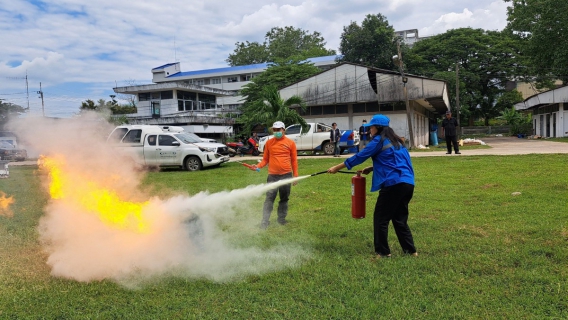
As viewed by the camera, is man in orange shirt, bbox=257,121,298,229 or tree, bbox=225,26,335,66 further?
tree, bbox=225,26,335,66

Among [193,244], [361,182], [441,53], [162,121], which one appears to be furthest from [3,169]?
[441,53]

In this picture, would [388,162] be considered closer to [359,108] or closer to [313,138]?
[313,138]

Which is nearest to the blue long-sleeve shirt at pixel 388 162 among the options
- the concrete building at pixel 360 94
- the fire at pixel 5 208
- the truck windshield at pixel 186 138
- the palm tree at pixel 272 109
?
the fire at pixel 5 208

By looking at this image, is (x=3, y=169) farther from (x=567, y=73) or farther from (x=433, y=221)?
(x=567, y=73)

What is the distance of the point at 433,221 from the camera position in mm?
6297

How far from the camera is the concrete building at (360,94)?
23125mm

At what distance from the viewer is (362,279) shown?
4.10 metres

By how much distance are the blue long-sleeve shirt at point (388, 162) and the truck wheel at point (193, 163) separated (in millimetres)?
11664

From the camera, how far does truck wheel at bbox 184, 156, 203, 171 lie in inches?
614

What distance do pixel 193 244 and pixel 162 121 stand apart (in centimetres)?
3642

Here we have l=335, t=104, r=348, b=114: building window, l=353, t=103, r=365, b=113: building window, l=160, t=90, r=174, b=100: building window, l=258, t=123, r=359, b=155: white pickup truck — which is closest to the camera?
l=258, t=123, r=359, b=155: white pickup truck

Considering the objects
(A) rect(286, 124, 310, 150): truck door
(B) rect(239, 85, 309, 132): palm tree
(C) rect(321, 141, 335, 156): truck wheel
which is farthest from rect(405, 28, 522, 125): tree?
(B) rect(239, 85, 309, 132): palm tree

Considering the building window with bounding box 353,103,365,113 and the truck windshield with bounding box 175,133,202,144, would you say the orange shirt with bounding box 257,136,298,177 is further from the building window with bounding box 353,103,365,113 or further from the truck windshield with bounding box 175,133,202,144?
the building window with bounding box 353,103,365,113

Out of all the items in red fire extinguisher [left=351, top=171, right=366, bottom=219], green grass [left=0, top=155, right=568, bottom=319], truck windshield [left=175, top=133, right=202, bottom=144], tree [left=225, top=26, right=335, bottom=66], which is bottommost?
green grass [left=0, top=155, right=568, bottom=319]
